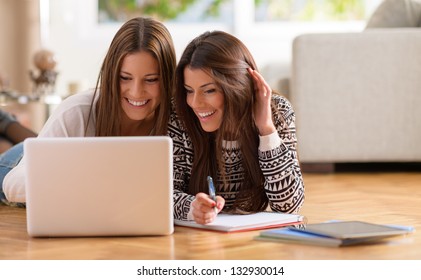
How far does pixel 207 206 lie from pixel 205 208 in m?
0.01

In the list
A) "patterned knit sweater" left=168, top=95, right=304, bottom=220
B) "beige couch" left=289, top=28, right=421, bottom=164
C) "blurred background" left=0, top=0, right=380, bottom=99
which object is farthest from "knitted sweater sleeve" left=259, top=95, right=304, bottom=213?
"blurred background" left=0, top=0, right=380, bottom=99

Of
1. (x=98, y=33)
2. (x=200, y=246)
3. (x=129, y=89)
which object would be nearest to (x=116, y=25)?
(x=98, y=33)

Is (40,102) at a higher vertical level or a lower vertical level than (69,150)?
lower

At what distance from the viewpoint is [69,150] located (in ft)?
7.18

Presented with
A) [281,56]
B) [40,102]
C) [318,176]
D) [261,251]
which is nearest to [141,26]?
[261,251]

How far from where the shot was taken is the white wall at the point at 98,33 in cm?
768

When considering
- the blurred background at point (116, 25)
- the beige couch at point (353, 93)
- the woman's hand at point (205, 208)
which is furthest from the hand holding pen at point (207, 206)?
the blurred background at point (116, 25)

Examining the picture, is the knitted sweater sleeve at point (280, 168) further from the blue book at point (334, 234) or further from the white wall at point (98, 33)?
the white wall at point (98, 33)

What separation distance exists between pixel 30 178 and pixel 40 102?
327 centimetres

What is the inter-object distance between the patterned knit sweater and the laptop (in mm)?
244

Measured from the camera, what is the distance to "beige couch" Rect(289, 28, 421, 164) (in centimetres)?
440

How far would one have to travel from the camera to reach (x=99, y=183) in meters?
2.20

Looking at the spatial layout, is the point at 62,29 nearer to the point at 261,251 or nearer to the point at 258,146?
the point at 258,146
